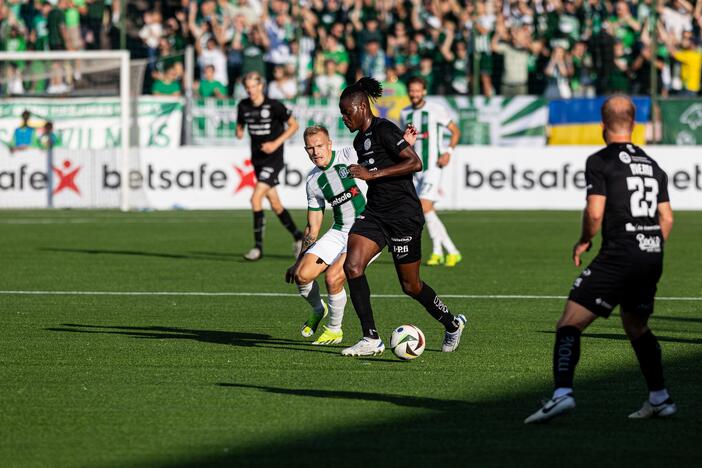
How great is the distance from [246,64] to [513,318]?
18107mm

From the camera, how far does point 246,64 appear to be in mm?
29047

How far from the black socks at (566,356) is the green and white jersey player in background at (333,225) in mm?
3220

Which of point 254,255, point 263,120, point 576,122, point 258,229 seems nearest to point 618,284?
point 254,255

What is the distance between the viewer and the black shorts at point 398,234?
31.1 feet

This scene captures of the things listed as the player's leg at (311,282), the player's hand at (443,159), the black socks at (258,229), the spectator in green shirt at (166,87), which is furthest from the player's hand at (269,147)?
the spectator in green shirt at (166,87)

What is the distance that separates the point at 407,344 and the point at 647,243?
8.83ft

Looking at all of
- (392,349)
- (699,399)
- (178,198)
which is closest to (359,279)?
(392,349)

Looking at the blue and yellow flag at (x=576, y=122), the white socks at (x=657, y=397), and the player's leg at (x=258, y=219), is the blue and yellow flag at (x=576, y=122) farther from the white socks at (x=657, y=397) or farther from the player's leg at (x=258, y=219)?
the white socks at (x=657, y=397)

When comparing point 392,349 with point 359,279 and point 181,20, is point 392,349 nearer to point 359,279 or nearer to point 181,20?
point 359,279

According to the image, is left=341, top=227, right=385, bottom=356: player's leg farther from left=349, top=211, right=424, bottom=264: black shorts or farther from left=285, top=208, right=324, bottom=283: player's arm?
left=285, top=208, right=324, bottom=283: player's arm

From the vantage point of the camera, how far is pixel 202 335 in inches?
422

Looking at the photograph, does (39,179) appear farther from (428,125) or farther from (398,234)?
(398,234)

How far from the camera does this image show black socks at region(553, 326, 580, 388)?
702 cm

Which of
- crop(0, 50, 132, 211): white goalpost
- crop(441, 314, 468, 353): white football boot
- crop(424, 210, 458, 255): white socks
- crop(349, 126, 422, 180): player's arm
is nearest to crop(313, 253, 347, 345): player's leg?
crop(441, 314, 468, 353): white football boot
